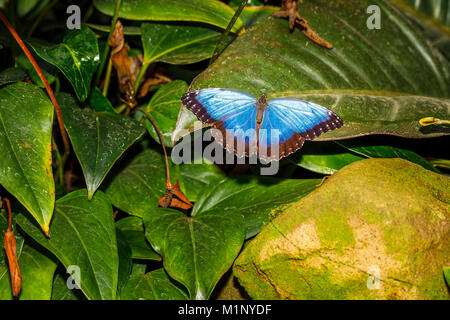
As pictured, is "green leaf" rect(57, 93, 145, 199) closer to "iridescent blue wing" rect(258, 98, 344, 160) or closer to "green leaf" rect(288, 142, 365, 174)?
"iridescent blue wing" rect(258, 98, 344, 160)

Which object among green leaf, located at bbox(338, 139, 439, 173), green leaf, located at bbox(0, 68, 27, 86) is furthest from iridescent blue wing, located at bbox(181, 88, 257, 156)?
green leaf, located at bbox(0, 68, 27, 86)

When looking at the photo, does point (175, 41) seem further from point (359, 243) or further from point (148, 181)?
point (359, 243)

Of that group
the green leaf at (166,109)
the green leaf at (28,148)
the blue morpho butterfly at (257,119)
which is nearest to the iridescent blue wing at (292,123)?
the blue morpho butterfly at (257,119)

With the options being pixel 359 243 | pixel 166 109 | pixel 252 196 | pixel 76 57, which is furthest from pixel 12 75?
pixel 359 243

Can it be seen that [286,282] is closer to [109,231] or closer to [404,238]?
[404,238]

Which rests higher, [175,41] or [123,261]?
[175,41]
